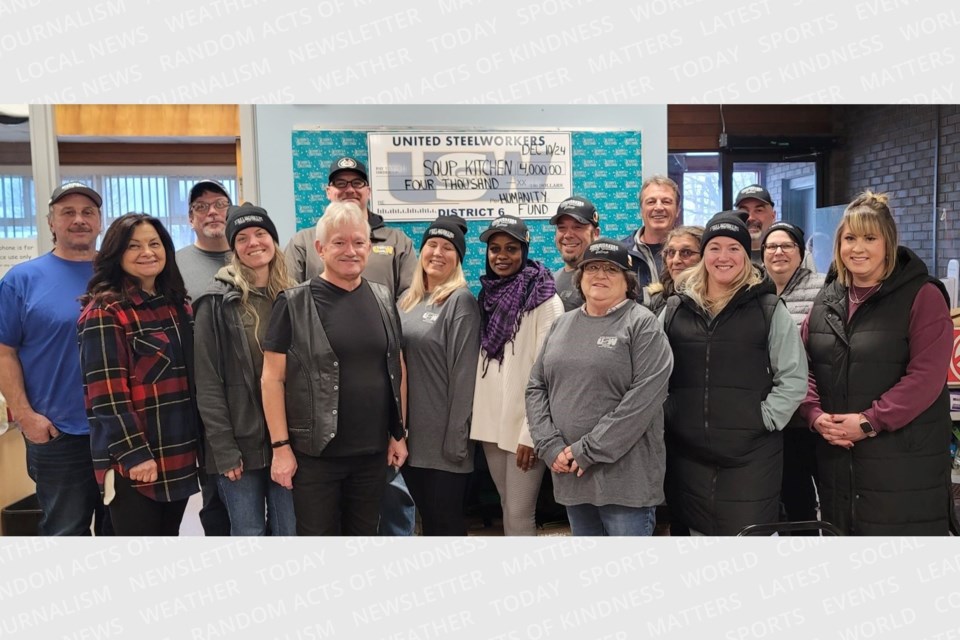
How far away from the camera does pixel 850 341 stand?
2.55 meters

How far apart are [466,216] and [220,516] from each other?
2465 mm

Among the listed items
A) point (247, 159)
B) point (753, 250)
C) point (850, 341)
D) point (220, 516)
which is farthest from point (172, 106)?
point (850, 341)

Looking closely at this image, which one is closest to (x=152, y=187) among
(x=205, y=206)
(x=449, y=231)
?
(x=205, y=206)

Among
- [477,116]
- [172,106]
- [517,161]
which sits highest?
[172,106]

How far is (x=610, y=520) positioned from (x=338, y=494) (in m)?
0.94

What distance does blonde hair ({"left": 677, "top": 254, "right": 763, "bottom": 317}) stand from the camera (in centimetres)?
249

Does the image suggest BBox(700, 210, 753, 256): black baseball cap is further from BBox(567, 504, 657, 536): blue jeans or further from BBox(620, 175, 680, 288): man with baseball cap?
BBox(567, 504, 657, 536): blue jeans

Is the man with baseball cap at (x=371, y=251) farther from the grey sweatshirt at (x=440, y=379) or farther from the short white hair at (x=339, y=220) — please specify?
the short white hair at (x=339, y=220)

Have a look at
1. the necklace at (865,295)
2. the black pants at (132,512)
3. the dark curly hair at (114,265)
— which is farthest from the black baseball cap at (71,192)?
the necklace at (865,295)

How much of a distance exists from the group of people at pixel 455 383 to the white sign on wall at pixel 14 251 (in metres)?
1.68

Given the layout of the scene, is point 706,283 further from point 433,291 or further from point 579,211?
point 433,291

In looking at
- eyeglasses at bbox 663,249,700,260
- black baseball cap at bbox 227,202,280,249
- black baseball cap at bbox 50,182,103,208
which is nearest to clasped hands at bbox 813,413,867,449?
eyeglasses at bbox 663,249,700,260

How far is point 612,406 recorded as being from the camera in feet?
8.01

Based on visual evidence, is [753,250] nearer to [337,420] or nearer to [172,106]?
[337,420]
